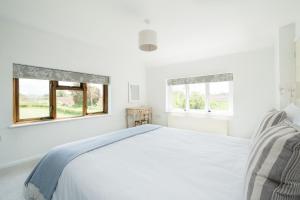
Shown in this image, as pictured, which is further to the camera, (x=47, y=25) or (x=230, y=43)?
(x=230, y=43)

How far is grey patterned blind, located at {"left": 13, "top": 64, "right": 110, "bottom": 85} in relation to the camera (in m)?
2.49

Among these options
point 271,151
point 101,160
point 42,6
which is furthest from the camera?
point 42,6

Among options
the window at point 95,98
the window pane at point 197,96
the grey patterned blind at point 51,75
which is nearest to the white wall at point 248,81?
the window pane at point 197,96

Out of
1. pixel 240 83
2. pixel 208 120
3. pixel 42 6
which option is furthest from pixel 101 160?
pixel 240 83

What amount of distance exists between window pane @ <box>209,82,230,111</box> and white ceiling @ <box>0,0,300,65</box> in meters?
0.99

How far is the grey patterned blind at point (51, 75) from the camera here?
249cm

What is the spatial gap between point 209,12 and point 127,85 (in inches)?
111

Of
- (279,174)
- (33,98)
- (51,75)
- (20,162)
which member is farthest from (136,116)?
(279,174)

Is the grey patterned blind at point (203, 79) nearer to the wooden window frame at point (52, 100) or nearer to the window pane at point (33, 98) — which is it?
the wooden window frame at point (52, 100)

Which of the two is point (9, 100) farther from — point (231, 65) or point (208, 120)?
point (231, 65)

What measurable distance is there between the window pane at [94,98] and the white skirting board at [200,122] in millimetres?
2027

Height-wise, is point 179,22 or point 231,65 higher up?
point 179,22

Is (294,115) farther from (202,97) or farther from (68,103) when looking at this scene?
(68,103)

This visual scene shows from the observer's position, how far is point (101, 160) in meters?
1.29
